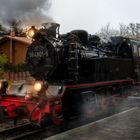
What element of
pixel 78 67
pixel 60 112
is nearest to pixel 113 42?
pixel 78 67

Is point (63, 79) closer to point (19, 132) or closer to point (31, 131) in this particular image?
point (31, 131)

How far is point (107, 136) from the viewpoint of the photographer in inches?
289

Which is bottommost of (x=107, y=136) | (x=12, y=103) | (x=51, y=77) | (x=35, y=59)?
(x=107, y=136)

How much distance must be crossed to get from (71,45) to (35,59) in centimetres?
131

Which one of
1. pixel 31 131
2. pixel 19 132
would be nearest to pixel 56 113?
pixel 31 131

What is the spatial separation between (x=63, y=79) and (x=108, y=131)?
273 cm

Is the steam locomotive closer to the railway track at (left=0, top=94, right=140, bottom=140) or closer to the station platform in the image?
the railway track at (left=0, top=94, right=140, bottom=140)

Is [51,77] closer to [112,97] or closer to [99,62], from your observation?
[99,62]

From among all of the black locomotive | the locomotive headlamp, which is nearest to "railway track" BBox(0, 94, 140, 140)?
the locomotive headlamp

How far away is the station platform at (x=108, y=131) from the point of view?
720cm

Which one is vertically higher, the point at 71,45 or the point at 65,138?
the point at 71,45

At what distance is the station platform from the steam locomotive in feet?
4.58

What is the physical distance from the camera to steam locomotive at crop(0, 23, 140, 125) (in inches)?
353

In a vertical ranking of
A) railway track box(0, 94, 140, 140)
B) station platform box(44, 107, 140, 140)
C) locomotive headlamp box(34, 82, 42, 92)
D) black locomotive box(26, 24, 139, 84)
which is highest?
black locomotive box(26, 24, 139, 84)
